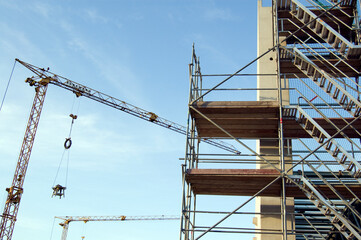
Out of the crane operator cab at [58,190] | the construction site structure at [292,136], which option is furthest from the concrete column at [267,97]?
the crane operator cab at [58,190]

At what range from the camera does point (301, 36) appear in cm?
1933

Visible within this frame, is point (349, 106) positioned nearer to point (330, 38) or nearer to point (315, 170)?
point (330, 38)

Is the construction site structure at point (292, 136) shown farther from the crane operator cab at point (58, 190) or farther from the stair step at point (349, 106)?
the crane operator cab at point (58, 190)

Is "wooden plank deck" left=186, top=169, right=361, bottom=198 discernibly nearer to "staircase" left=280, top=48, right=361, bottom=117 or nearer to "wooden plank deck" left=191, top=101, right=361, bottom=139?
"wooden plank deck" left=191, top=101, right=361, bottom=139

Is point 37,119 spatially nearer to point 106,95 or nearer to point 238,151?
point 106,95

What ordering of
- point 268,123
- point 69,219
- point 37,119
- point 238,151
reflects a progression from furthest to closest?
point 69,219 < point 238,151 < point 37,119 < point 268,123

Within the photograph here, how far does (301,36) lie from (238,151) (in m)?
71.9

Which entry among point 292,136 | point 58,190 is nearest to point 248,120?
point 292,136

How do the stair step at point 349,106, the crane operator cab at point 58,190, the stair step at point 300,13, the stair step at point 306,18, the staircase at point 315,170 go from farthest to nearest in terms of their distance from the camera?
the crane operator cab at point 58,190
the stair step at point 300,13
the stair step at point 306,18
the stair step at point 349,106
the staircase at point 315,170

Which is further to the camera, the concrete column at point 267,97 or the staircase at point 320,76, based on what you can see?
the concrete column at point 267,97

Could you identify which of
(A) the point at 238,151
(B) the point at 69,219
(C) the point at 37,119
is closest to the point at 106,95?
(C) the point at 37,119

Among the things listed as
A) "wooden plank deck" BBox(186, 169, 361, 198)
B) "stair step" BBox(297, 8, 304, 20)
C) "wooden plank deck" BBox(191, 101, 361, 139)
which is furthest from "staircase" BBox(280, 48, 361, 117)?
"wooden plank deck" BBox(186, 169, 361, 198)

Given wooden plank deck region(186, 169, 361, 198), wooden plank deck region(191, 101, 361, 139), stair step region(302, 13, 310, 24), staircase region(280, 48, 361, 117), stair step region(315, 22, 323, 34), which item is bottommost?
wooden plank deck region(186, 169, 361, 198)

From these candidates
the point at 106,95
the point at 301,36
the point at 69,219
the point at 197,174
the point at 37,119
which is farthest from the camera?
the point at 69,219
